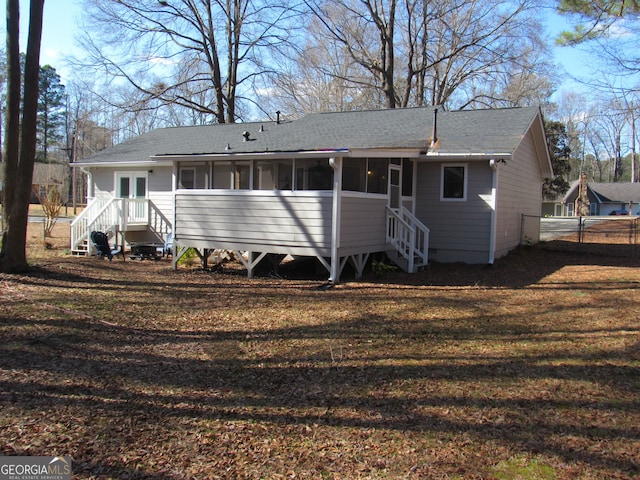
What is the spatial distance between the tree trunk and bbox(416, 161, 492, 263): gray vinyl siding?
8.90m

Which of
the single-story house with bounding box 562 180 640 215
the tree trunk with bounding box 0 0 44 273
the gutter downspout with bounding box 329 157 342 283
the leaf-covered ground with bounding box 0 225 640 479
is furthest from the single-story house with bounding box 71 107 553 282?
the single-story house with bounding box 562 180 640 215

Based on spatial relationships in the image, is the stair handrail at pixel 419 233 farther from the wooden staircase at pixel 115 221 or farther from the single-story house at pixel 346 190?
the wooden staircase at pixel 115 221

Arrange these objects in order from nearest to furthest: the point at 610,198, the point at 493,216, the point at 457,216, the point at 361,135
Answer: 1. the point at 493,216
2. the point at 457,216
3. the point at 361,135
4. the point at 610,198

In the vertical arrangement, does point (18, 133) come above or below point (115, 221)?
above

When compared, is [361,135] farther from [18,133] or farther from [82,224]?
[82,224]

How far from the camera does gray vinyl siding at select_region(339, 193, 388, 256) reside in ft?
33.6

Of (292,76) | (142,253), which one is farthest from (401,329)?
(292,76)

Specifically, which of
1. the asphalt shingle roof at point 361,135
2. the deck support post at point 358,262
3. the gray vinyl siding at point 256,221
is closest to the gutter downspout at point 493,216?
the asphalt shingle roof at point 361,135

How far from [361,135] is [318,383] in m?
9.67

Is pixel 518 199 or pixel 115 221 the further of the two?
pixel 115 221

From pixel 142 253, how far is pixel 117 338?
942cm

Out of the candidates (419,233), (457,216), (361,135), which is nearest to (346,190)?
(419,233)

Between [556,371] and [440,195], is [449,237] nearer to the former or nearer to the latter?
[440,195]

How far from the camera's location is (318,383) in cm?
473
